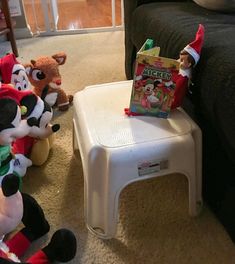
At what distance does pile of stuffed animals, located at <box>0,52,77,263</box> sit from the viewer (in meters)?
0.81

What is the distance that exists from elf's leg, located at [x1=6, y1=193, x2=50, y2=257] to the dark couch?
1.74ft

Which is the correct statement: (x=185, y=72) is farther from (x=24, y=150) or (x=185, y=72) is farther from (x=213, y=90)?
(x=24, y=150)

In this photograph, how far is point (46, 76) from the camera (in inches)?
58.8

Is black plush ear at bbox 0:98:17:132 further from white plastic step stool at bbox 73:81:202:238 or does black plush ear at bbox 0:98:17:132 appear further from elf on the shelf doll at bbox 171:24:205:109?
elf on the shelf doll at bbox 171:24:205:109

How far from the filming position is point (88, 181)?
916 millimetres

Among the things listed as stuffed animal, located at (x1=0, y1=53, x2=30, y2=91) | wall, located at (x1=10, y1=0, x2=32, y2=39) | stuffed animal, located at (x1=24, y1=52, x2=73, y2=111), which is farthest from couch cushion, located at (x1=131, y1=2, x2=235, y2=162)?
wall, located at (x1=10, y1=0, x2=32, y2=39)

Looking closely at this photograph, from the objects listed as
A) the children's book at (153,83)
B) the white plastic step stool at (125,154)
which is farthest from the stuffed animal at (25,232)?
the children's book at (153,83)

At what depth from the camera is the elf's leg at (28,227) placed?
928 mm

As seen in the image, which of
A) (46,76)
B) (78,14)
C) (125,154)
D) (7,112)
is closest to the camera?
(125,154)

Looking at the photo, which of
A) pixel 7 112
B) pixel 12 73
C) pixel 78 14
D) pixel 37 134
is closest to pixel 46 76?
pixel 12 73

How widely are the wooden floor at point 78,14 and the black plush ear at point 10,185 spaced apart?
Answer: 2.17 m

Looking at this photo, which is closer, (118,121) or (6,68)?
(118,121)

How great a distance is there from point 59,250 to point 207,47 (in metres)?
0.70

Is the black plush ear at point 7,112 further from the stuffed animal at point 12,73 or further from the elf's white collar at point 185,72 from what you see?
the elf's white collar at point 185,72
